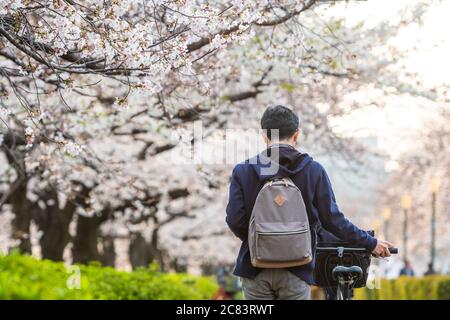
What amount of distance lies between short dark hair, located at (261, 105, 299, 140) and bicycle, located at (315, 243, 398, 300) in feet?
2.48

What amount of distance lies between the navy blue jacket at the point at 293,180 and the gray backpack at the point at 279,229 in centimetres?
14

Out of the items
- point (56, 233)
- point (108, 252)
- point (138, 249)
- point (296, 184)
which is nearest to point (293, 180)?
point (296, 184)

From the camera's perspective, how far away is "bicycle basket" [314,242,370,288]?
473cm

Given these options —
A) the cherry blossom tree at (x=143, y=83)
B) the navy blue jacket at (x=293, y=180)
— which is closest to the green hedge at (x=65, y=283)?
the navy blue jacket at (x=293, y=180)

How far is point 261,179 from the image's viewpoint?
14.3 ft

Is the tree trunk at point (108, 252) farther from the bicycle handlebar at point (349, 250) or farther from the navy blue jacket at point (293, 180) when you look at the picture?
the navy blue jacket at point (293, 180)

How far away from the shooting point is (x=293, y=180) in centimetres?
439

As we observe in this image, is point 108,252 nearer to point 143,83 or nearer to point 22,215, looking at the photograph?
point 22,215

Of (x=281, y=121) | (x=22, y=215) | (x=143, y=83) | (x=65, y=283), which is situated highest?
(x=143, y=83)

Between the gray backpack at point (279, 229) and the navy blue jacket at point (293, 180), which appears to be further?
the navy blue jacket at point (293, 180)

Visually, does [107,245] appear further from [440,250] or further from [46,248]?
[440,250]

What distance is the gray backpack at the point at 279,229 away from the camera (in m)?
4.15

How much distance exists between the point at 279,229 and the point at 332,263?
78 cm

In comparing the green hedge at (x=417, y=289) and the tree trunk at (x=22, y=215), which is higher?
the tree trunk at (x=22, y=215)
